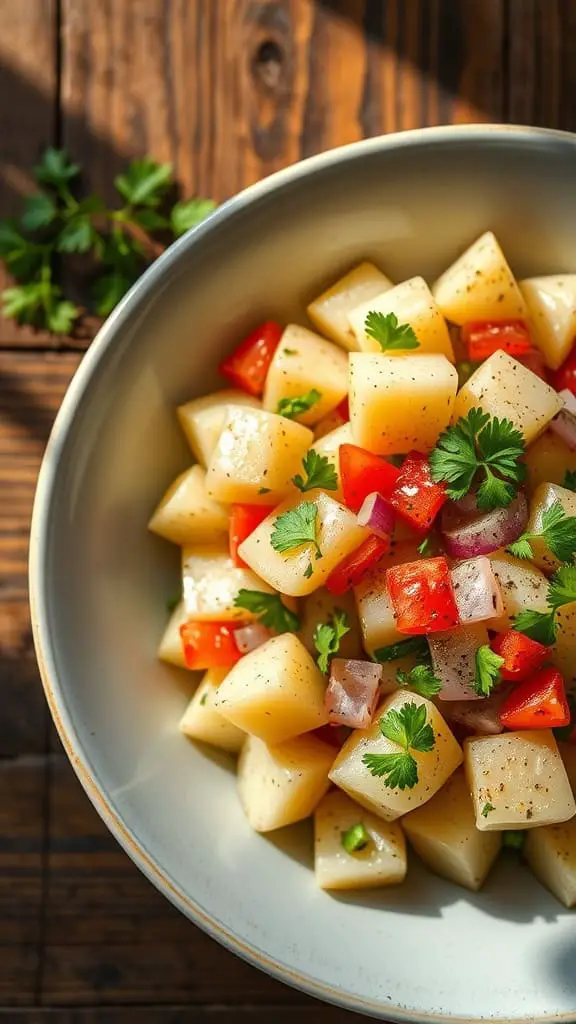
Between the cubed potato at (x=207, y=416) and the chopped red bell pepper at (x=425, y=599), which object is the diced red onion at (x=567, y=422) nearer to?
the chopped red bell pepper at (x=425, y=599)

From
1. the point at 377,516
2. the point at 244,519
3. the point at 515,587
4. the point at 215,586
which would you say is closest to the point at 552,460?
the point at 515,587

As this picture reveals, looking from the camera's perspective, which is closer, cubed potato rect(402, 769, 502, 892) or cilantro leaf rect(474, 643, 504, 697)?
cilantro leaf rect(474, 643, 504, 697)

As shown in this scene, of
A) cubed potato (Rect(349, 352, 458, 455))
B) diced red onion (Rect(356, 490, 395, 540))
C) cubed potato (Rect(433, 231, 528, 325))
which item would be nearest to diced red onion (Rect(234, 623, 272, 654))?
diced red onion (Rect(356, 490, 395, 540))

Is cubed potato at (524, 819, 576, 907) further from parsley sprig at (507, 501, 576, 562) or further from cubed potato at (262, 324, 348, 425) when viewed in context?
cubed potato at (262, 324, 348, 425)

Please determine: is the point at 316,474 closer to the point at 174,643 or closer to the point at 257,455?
the point at 257,455

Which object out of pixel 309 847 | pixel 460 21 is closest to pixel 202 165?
pixel 460 21

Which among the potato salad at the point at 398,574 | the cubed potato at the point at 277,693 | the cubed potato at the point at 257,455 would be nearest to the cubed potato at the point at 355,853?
the potato salad at the point at 398,574

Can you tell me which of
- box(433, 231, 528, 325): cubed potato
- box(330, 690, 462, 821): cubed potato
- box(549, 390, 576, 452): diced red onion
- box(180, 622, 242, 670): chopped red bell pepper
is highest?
box(433, 231, 528, 325): cubed potato
